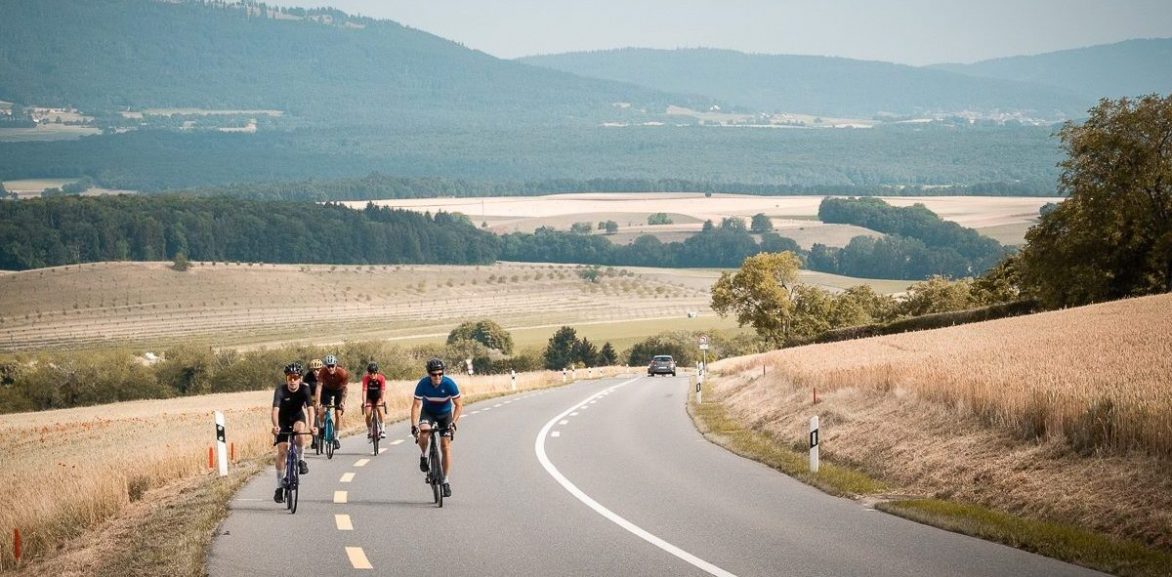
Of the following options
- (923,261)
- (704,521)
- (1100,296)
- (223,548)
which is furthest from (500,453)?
(923,261)

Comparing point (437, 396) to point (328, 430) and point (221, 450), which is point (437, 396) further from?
point (328, 430)

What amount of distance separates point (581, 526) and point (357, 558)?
9.48 feet

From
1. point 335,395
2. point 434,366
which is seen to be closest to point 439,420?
point 434,366

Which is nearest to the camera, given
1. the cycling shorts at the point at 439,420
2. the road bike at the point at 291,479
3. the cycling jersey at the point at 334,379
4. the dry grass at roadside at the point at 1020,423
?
the dry grass at roadside at the point at 1020,423

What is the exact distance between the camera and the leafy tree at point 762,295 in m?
102

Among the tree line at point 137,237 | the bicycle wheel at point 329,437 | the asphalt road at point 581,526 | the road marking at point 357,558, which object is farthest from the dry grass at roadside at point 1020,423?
the tree line at point 137,237

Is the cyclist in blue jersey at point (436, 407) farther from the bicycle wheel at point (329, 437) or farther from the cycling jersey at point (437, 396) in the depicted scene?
the bicycle wheel at point (329, 437)

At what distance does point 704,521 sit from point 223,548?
4927mm

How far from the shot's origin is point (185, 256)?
595 ft

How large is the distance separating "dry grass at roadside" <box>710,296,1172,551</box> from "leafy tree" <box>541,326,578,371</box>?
81408 mm

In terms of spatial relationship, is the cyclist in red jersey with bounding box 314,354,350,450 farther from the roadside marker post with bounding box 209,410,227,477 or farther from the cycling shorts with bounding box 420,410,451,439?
the cycling shorts with bounding box 420,410,451,439

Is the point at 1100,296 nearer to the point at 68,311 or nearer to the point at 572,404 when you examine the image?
the point at 572,404

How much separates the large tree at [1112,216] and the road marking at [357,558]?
53.2 meters

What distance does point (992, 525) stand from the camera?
14281mm
